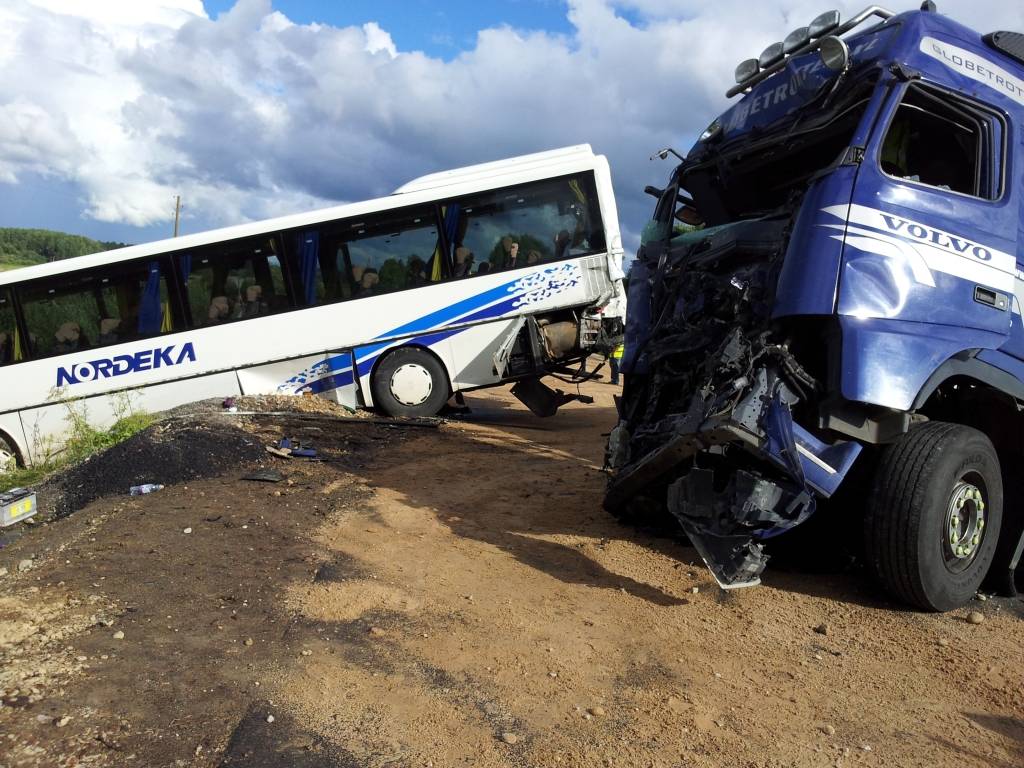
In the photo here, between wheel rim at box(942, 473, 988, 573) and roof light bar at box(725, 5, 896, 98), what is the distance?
2.91 metres

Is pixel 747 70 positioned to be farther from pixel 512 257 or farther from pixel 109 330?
pixel 109 330

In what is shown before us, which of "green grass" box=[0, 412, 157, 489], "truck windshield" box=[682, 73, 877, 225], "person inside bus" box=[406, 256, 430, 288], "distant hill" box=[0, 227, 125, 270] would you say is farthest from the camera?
"distant hill" box=[0, 227, 125, 270]

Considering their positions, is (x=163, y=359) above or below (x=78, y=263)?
below

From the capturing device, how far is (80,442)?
1072 centimetres

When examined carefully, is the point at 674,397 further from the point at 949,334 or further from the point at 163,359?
the point at 163,359

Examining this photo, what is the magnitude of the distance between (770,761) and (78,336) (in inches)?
442

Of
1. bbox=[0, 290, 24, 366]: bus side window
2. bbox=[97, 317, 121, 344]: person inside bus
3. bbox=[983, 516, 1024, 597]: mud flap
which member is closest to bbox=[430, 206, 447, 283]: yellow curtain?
bbox=[97, 317, 121, 344]: person inside bus

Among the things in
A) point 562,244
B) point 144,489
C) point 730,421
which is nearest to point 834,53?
point 730,421

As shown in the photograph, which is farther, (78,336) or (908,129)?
(78,336)

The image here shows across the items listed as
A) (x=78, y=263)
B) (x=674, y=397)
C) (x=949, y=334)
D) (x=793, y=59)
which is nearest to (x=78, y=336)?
(x=78, y=263)

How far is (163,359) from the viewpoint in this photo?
11320 mm

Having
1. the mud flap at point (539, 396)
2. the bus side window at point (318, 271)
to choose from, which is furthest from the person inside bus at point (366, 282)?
the mud flap at point (539, 396)

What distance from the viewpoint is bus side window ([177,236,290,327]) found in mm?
11359

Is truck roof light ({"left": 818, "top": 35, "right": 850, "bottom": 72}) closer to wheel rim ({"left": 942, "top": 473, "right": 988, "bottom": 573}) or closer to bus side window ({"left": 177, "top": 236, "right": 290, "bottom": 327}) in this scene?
wheel rim ({"left": 942, "top": 473, "right": 988, "bottom": 573})
